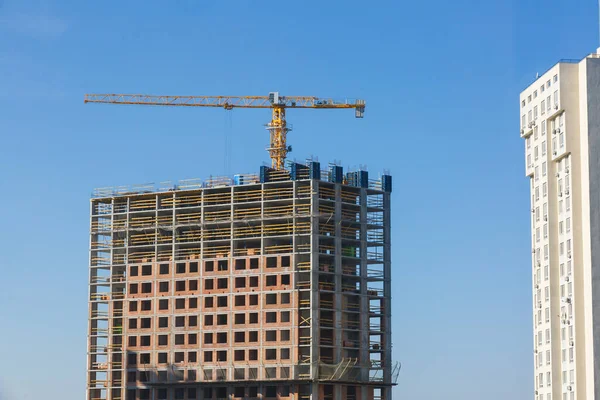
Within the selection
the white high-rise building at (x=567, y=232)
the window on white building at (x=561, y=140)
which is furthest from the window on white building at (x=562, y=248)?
the window on white building at (x=561, y=140)

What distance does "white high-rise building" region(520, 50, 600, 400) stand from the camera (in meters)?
148

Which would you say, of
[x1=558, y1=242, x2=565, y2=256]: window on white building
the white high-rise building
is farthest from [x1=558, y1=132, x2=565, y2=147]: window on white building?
[x1=558, y1=242, x2=565, y2=256]: window on white building

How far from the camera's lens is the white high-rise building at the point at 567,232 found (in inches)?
5832

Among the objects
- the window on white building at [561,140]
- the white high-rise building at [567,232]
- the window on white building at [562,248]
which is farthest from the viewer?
the window on white building at [561,140]

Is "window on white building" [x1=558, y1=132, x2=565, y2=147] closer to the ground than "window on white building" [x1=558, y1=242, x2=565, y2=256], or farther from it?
farther from it

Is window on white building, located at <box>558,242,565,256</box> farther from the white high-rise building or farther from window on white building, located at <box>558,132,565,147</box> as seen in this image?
window on white building, located at <box>558,132,565,147</box>

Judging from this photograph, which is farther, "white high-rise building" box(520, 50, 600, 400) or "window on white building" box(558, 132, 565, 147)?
"window on white building" box(558, 132, 565, 147)

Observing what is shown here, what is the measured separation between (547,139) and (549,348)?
21.8 m

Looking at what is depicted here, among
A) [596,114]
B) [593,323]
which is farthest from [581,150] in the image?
[593,323]

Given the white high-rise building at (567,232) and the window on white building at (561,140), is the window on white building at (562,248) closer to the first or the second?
the white high-rise building at (567,232)

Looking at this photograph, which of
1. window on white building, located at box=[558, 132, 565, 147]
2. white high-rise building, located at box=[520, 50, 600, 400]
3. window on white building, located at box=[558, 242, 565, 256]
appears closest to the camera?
white high-rise building, located at box=[520, 50, 600, 400]

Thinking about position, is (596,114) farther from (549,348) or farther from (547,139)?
(549,348)

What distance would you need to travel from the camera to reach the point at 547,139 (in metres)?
158

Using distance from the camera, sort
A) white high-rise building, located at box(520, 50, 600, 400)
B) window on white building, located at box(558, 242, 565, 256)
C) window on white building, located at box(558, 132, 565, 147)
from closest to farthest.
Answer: white high-rise building, located at box(520, 50, 600, 400), window on white building, located at box(558, 242, 565, 256), window on white building, located at box(558, 132, 565, 147)
